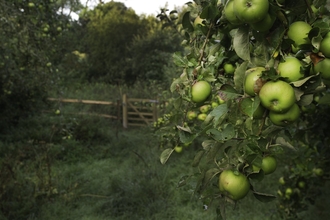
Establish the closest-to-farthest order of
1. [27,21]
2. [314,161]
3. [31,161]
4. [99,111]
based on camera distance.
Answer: [314,161]
[27,21]
[31,161]
[99,111]

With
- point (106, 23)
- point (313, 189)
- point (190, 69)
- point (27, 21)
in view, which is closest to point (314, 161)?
point (313, 189)

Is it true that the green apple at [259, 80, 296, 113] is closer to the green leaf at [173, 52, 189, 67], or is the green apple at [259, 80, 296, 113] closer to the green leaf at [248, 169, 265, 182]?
the green leaf at [248, 169, 265, 182]

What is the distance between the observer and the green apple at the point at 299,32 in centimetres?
59

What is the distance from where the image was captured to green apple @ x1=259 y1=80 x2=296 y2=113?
56 centimetres

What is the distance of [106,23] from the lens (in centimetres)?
1280

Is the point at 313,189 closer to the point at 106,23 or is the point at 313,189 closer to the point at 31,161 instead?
the point at 31,161

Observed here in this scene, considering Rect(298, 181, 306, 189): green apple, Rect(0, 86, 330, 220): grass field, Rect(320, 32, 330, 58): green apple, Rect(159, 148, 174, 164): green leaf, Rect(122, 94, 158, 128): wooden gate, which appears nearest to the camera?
Rect(320, 32, 330, 58): green apple

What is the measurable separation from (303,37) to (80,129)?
6243 millimetres

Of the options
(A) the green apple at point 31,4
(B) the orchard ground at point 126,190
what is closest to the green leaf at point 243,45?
(B) the orchard ground at point 126,190

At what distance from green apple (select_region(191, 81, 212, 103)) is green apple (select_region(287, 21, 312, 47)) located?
26cm

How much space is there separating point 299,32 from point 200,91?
28 centimetres

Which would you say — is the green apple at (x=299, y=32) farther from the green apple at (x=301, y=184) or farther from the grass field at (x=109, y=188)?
the grass field at (x=109, y=188)

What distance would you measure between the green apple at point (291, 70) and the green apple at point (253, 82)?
0.04 metres

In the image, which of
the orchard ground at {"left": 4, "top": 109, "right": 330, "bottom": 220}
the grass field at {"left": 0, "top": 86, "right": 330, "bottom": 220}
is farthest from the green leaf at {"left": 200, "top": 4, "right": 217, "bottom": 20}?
the orchard ground at {"left": 4, "top": 109, "right": 330, "bottom": 220}
